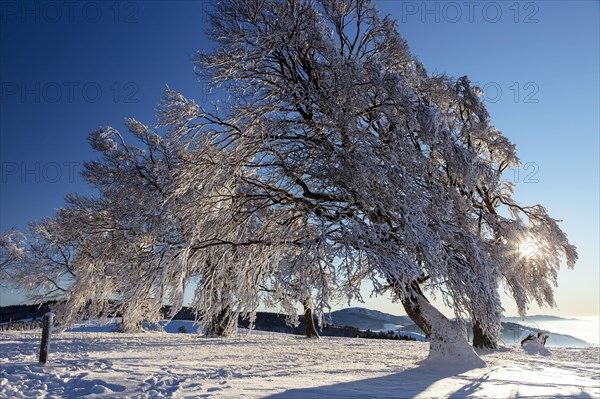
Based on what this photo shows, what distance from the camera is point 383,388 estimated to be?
24.7ft

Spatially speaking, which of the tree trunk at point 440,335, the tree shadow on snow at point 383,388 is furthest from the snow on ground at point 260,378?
the tree trunk at point 440,335

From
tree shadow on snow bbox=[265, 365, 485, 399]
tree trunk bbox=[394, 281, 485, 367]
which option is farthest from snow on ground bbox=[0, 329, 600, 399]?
tree trunk bbox=[394, 281, 485, 367]

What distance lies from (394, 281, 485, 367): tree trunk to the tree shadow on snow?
1466 mm

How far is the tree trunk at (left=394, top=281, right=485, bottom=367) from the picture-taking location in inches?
439

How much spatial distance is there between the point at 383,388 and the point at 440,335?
4.68 m

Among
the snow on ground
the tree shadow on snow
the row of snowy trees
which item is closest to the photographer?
the tree shadow on snow

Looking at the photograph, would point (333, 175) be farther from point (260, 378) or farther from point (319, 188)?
point (260, 378)

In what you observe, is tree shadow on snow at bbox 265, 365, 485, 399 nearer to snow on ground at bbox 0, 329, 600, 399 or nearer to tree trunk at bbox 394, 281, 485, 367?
snow on ground at bbox 0, 329, 600, 399

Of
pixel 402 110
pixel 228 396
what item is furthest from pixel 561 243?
pixel 228 396

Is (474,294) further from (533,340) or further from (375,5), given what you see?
(533,340)

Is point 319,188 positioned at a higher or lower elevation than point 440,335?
higher

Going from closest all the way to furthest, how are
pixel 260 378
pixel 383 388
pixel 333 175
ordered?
1. pixel 383 388
2. pixel 260 378
3. pixel 333 175

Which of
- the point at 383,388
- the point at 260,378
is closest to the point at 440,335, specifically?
the point at 383,388

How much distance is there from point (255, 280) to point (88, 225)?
10.8 metres
